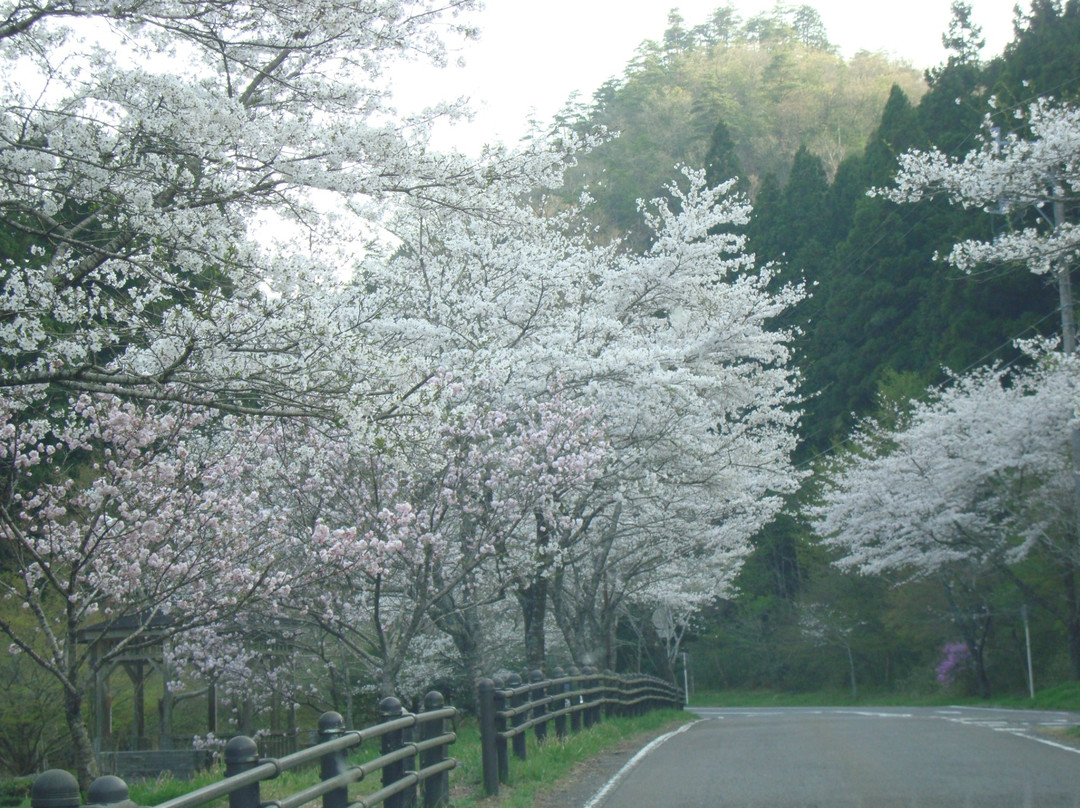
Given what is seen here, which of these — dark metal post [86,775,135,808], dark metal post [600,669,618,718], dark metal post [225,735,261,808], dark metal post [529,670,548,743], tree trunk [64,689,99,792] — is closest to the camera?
dark metal post [86,775,135,808]

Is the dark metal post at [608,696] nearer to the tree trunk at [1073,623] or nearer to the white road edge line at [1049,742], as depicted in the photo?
the white road edge line at [1049,742]

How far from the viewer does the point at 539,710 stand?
1254 cm

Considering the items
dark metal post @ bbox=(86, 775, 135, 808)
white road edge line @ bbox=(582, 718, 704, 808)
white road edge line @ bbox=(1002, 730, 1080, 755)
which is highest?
dark metal post @ bbox=(86, 775, 135, 808)

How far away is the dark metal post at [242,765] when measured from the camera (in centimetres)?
405

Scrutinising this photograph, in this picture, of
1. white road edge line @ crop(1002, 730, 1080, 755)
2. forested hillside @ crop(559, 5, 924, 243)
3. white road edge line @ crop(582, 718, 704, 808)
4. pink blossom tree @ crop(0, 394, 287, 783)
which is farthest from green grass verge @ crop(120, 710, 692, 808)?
forested hillside @ crop(559, 5, 924, 243)

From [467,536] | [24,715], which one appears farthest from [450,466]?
[24,715]

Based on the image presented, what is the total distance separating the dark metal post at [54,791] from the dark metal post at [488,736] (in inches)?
254

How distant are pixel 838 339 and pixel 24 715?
118ft

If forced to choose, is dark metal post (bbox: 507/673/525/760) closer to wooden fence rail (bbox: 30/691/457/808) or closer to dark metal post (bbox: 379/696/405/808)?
wooden fence rail (bbox: 30/691/457/808)

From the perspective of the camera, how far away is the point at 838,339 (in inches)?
1802

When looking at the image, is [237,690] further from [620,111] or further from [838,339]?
[620,111]

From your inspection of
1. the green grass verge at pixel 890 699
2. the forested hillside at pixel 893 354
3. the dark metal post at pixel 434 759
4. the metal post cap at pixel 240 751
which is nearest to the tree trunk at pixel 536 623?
the dark metal post at pixel 434 759

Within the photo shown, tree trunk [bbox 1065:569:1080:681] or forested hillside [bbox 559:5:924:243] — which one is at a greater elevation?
forested hillside [bbox 559:5:924:243]

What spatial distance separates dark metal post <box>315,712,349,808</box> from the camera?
17.2ft
